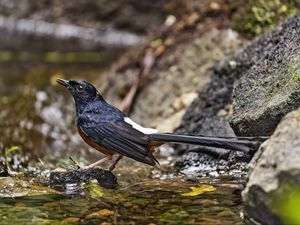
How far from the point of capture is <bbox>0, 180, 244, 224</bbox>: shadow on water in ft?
12.2

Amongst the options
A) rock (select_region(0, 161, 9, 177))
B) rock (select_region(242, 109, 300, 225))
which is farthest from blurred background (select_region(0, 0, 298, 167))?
rock (select_region(242, 109, 300, 225))

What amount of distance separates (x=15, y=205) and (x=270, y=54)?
2.46 m

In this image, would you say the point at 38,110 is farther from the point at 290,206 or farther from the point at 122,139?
the point at 290,206

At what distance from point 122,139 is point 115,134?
10 cm

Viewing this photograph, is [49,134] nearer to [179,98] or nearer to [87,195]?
[179,98]

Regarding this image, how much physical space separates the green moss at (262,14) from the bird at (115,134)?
3481 mm

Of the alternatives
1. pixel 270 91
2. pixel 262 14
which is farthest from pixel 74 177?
pixel 262 14

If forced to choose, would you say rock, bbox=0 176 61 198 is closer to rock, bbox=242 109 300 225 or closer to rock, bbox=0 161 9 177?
rock, bbox=0 161 9 177

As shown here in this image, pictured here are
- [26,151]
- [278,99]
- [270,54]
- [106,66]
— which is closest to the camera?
[278,99]

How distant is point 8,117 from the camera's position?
8.33 metres

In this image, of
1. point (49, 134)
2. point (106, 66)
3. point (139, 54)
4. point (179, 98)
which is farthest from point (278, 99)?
point (106, 66)

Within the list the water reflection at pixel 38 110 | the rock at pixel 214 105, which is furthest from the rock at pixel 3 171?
the water reflection at pixel 38 110

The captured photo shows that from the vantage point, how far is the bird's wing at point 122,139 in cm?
449

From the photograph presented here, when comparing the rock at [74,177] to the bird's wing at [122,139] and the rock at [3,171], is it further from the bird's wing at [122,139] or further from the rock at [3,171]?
the rock at [3,171]
